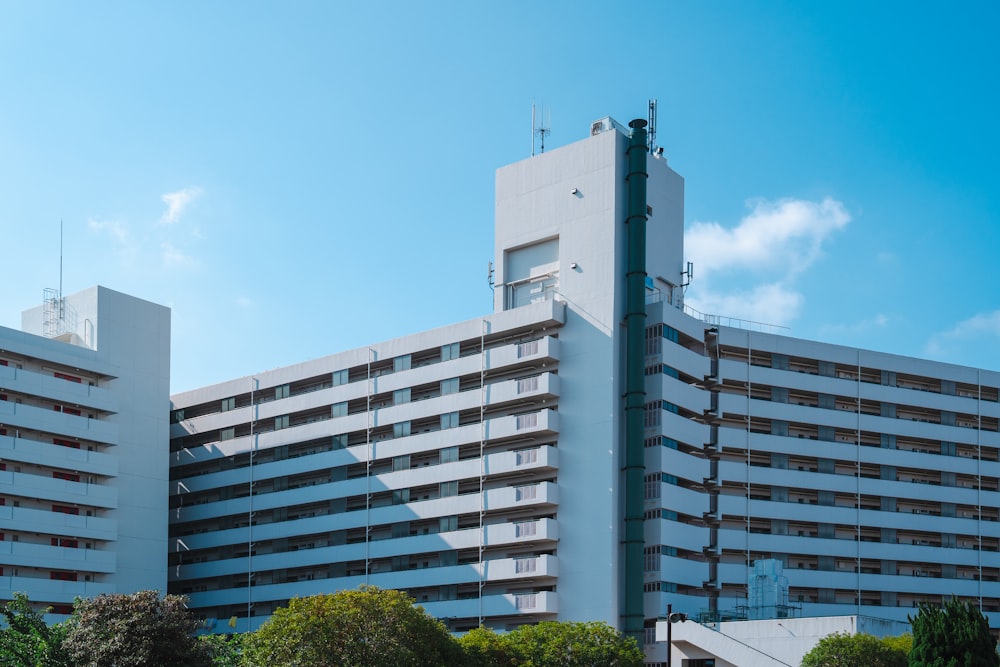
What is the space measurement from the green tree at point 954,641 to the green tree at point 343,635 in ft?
74.5

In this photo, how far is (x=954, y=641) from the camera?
50531mm

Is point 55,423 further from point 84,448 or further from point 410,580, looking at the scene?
point 410,580

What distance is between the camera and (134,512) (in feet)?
307

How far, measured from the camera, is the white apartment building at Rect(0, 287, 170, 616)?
85.6 m

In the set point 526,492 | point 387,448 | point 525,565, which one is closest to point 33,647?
point 525,565

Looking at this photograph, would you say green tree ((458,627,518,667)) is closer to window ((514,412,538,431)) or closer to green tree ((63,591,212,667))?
green tree ((63,591,212,667))

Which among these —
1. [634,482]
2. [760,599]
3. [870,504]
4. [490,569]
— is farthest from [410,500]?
[870,504]

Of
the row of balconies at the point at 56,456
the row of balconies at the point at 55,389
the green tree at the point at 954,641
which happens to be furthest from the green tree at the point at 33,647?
the green tree at the point at 954,641

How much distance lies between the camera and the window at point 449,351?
87.4m

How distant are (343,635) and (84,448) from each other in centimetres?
4323

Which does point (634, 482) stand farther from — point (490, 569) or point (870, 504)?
point (870, 504)

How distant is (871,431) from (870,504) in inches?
215

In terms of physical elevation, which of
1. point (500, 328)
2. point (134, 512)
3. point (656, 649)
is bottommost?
point (656, 649)

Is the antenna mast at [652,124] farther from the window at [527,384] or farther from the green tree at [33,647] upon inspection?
the green tree at [33,647]
